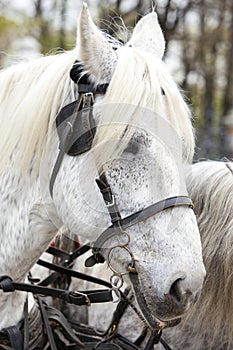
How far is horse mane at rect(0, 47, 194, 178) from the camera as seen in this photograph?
5.59 ft

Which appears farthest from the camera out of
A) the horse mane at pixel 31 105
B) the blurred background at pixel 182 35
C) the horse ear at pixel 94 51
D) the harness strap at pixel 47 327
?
the blurred background at pixel 182 35

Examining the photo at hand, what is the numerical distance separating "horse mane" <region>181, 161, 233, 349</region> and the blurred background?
257 centimetres

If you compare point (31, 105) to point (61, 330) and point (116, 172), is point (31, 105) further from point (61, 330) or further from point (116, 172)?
point (61, 330)

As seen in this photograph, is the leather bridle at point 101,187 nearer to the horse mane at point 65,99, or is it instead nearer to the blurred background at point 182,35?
the horse mane at point 65,99

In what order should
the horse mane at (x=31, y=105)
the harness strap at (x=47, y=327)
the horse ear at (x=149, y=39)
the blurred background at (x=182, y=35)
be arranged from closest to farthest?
the horse mane at (x=31, y=105), the horse ear at (x=149, y=39), the harness strap at (x=47, y=327), the blurred background at (x=182, y=35)

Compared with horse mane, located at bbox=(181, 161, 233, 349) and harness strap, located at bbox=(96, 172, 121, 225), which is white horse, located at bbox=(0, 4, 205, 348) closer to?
harness strap, located at bbox=(96, 172, 121, 225)

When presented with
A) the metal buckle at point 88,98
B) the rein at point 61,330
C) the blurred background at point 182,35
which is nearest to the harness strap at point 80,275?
the rein at point 61,330

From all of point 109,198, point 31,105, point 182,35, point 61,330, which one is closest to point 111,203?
point 109,198

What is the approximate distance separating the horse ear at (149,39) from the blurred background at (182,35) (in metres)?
2.69

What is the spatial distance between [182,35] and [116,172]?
7218mm

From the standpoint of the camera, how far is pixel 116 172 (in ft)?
5.64

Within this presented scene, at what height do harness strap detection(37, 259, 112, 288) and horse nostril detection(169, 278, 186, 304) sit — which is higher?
horse nostril detection(169, 278, 186, 304)

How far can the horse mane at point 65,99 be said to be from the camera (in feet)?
5.59

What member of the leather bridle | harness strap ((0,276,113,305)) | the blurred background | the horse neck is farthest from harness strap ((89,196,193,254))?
the blurred background
